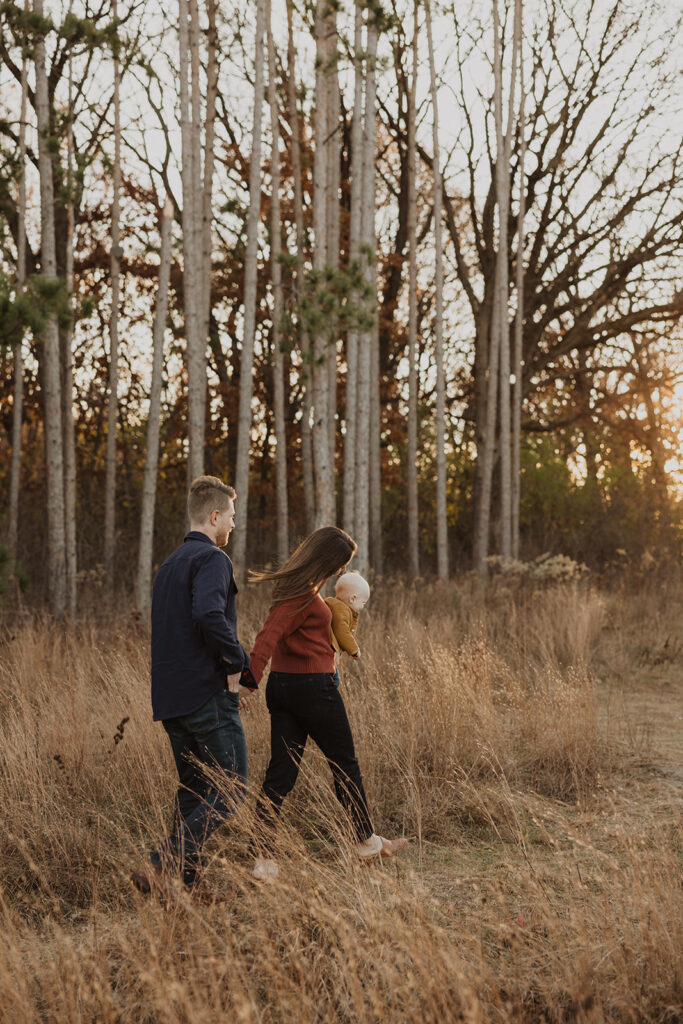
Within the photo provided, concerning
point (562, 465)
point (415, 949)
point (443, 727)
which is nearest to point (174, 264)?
point (562, 465)

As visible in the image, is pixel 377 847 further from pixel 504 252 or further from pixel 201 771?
pixel 504 252

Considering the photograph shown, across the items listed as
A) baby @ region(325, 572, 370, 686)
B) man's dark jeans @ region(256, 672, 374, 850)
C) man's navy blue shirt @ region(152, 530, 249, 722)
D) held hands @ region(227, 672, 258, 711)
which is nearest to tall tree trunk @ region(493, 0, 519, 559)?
baby @ region(325, 572, 370, 686)

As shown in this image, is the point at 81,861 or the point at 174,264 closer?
the point at 81,861

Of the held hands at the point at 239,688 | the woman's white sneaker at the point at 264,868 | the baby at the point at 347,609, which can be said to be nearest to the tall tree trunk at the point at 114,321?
the baby at the point at 347,609

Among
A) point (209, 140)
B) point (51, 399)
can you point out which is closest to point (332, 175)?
point (209, 140)

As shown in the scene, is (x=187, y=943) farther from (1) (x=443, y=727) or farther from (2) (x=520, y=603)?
(2) (x=520, y=603)

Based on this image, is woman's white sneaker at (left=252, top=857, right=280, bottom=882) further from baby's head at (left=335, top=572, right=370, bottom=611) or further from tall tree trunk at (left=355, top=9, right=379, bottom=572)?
tall tree trunk at (left=355, top=9, right=379, bottom=572)

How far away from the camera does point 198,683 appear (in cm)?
366

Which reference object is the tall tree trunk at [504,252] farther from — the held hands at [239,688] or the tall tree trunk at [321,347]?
the held hands at [239,688]

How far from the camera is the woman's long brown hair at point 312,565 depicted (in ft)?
13.7

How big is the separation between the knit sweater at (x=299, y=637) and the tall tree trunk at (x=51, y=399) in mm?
7283

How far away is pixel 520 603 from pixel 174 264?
10110 mm

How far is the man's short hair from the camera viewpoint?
12.5 feet

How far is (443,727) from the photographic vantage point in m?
5.46
